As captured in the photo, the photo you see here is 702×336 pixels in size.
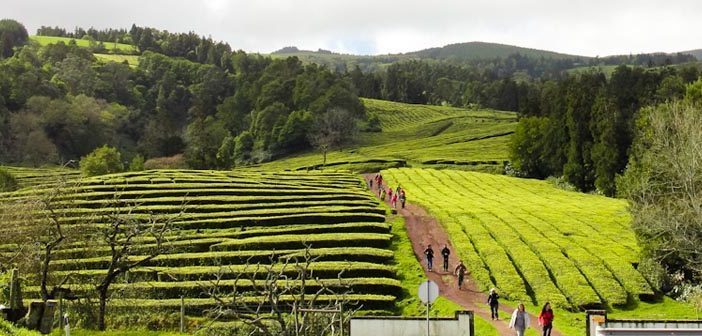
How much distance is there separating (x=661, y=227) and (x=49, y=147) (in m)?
107

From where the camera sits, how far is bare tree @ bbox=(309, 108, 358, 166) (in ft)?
420

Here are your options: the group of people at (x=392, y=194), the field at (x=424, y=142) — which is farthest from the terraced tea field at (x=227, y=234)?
the field at (x=424, y=142)

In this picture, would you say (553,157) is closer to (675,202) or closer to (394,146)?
(394,146)

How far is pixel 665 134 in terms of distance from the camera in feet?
137

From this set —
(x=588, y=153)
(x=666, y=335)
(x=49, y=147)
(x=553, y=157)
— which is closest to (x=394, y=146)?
(x=553, y=157)

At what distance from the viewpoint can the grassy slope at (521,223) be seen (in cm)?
3444

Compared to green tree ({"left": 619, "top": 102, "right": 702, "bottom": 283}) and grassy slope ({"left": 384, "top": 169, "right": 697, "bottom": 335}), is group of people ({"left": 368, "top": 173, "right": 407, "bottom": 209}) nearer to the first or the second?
grassy slope ({"left": 384, "top": 169, "right": 697, "bottom": 335})

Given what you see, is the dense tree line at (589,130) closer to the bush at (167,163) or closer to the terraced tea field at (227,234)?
the terraced tea field at (227,234)

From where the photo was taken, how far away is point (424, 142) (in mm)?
126500

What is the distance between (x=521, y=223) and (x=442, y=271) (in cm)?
1361

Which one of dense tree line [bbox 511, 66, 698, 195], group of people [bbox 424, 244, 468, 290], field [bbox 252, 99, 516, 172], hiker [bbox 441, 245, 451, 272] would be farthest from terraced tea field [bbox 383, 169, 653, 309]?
field [bbox 252, 99, 516, 172]

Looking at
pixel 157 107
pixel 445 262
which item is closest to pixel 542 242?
pixel 445 262

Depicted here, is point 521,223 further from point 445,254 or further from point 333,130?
point 333,130

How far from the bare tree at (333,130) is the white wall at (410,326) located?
104 meters
